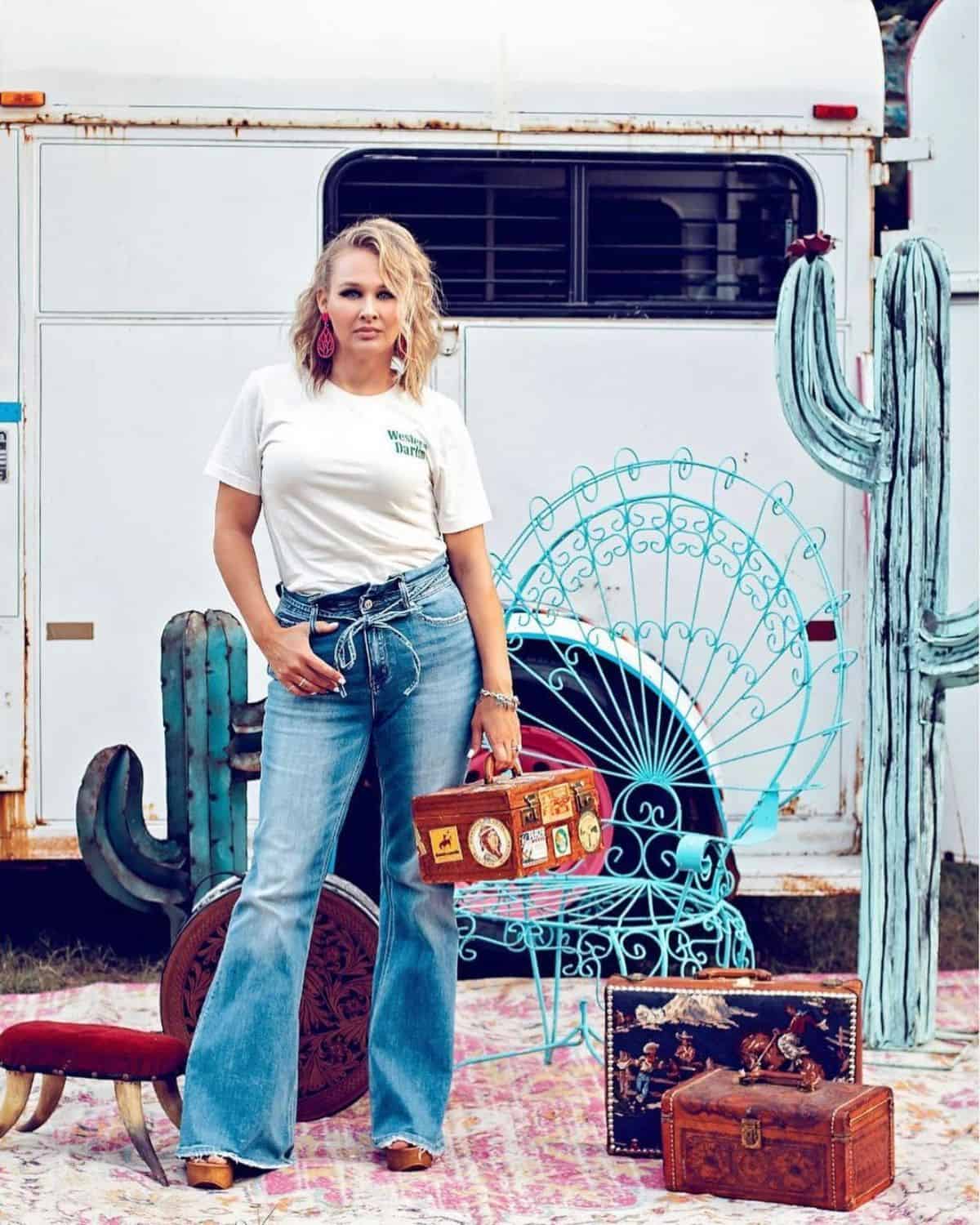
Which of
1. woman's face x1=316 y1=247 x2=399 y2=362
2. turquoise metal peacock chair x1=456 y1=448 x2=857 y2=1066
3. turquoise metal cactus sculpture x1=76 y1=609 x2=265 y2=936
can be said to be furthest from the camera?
turquoise metal peacock chair x1=456 y1=448 x2=857 y2=1066

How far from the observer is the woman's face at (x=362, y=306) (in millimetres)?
3408

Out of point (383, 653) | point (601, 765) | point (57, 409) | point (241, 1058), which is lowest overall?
point (241, 1058)

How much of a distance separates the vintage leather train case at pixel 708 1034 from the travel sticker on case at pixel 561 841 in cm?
32

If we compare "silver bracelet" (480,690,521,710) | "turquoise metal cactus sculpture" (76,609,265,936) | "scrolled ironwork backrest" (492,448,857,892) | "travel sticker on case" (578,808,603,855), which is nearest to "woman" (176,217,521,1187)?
"silver bracelet" (480,690,521,710)

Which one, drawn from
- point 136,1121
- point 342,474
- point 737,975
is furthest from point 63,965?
point 342,474

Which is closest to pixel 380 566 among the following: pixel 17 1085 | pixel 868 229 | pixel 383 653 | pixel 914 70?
pixel 383 653

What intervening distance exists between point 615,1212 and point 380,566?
4.02ft

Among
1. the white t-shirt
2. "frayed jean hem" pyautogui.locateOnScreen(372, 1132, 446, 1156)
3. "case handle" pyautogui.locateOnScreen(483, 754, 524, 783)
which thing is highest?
the white t-shirt

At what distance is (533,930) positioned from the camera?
4824 mm

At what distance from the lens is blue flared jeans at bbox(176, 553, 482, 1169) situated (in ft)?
11.1

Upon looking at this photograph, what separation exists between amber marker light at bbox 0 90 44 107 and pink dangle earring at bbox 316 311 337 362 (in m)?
1.58

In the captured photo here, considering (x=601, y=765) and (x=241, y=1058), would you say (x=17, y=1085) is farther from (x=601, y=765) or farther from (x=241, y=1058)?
(x=601, y=765)

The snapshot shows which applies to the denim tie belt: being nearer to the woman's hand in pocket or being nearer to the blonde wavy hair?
the woman's hand in pocket

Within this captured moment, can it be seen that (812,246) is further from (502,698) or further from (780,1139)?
(780,1139)
